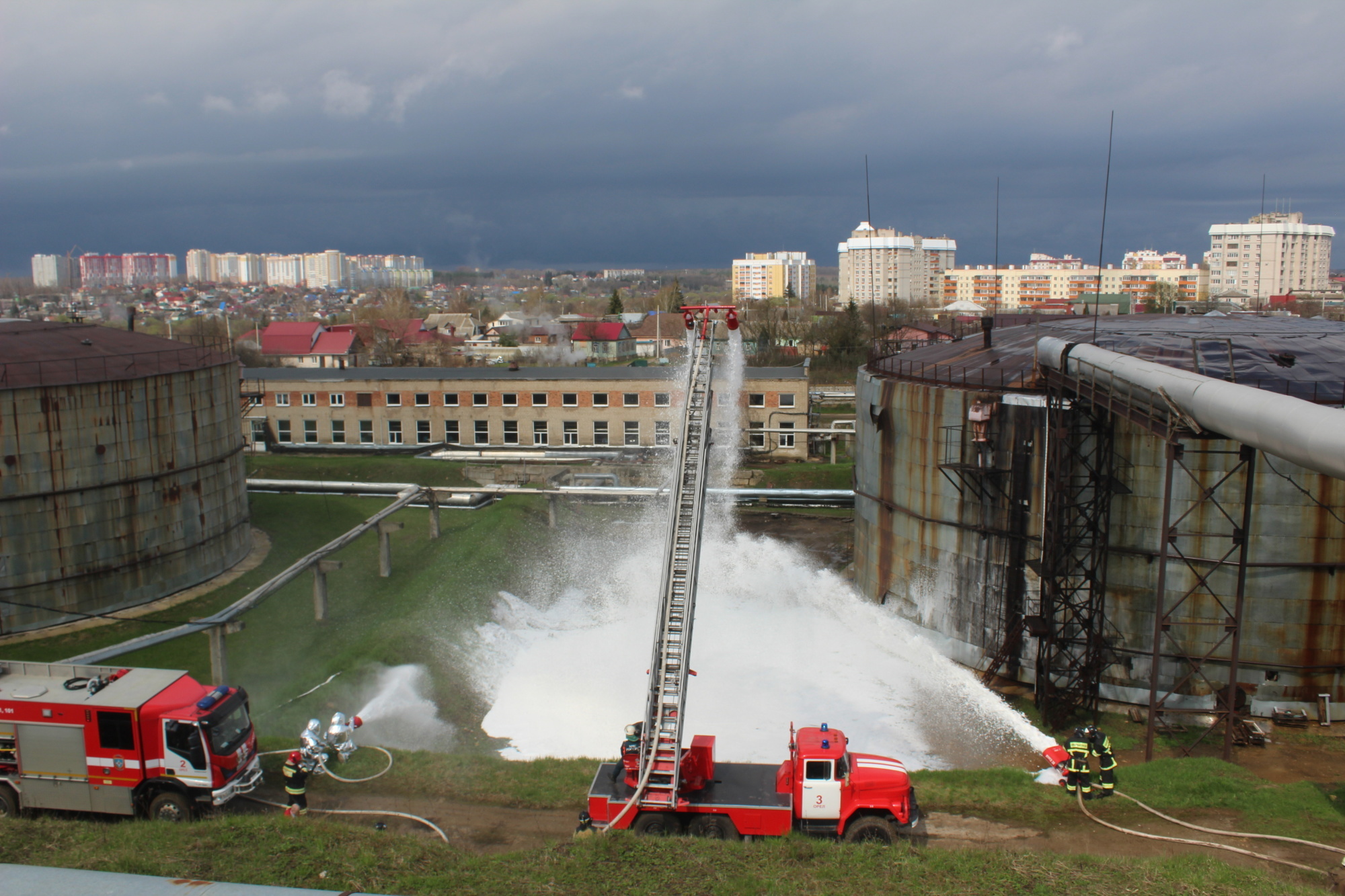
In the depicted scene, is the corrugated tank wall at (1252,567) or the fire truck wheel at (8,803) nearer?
the fire truck wheel at (8,803)

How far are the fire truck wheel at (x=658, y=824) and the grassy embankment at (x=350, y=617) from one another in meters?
6.95

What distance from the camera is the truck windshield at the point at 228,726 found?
15008 mm

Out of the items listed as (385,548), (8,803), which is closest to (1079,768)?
(8,803)

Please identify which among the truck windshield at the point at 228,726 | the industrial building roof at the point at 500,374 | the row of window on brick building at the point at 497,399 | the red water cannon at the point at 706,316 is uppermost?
the red water cannon at the point at 706,316

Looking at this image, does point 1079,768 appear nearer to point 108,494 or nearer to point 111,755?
point 111,755

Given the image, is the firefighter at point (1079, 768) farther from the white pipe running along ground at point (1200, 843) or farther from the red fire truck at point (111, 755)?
the red fire truck at point (111, 755)

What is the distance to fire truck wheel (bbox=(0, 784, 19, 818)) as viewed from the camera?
1505cm

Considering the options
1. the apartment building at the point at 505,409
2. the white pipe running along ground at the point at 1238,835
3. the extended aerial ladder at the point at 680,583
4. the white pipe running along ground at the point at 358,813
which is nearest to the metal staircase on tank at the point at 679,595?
the extended aerial ladder at the point at 680,583

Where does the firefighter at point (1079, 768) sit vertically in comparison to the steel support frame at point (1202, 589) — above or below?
below

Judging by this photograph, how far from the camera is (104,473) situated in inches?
1022

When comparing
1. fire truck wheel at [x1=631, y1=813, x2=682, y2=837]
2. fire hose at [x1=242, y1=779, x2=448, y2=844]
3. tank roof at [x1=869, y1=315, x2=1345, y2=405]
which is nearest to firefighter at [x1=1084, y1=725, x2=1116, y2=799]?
fire truck wheel at [x1=631, y1=813, x2=682, y2=837]

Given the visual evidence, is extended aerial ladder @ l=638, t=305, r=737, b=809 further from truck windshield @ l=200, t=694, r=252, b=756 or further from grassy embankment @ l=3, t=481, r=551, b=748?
grassy embankment @ l=3, t=481, r=551, b=748

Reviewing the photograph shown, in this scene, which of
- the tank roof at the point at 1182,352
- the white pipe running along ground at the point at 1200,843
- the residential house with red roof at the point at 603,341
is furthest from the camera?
the residential house with red roof at the point at 603,341

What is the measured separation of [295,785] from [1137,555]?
652 inches
